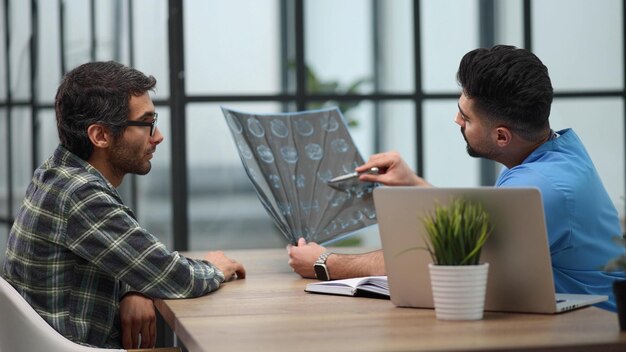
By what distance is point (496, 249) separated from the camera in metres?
2.03

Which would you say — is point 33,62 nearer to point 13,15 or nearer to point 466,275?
point 13,15

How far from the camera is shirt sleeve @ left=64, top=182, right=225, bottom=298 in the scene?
2.47 meters

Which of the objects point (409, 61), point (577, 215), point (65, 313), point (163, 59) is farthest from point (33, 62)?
point (577, 215)

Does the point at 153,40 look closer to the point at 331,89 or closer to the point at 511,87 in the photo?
the point at 331,89

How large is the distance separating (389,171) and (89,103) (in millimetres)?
979

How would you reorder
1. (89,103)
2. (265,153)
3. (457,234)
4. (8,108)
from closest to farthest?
1. (457,234)
2. (89,103)
3. (265,153)
4. (8,108)

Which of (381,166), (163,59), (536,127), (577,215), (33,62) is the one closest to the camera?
(577,215)

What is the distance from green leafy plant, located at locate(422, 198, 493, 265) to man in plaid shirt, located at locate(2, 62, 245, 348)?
2.48 feet

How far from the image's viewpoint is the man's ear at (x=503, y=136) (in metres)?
2.60

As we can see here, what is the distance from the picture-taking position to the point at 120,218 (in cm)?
249

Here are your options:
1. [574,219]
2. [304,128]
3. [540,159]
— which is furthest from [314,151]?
[574,219]

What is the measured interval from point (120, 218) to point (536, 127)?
1.04 meters

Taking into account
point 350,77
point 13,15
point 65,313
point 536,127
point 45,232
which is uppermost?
point 13,15

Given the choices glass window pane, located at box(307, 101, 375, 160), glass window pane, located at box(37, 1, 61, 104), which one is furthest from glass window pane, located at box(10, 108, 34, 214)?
glass window pane, located at box(307, 101, 375, 160)
